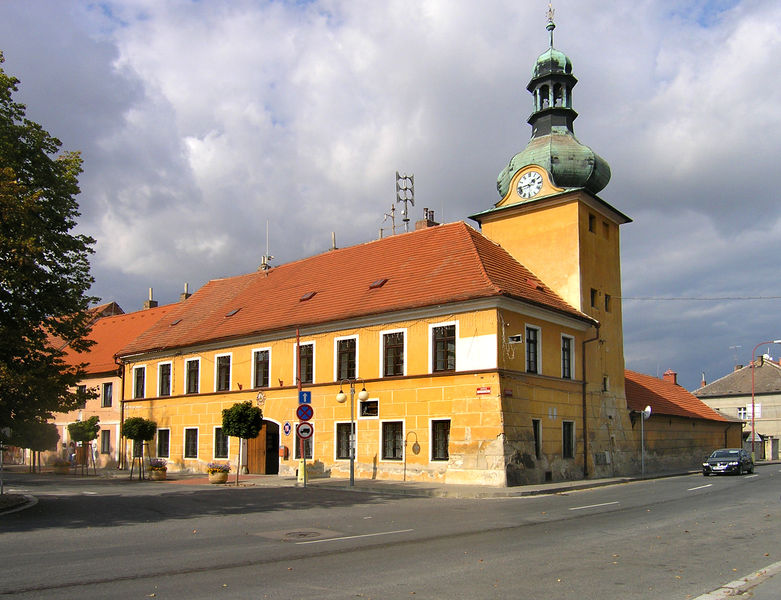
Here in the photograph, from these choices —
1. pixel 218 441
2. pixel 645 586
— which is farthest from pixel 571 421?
pixel 645 586

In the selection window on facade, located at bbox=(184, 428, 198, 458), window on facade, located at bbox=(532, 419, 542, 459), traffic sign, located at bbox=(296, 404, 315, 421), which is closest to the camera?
traffic sign, located at bbox=(296, 404, 315, 421)

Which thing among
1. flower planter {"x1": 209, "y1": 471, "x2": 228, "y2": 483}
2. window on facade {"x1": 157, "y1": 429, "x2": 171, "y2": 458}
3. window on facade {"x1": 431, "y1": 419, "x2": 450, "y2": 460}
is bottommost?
flower planter {"x1": 209, "y1": 471, "x2": 228, "y2": 483}

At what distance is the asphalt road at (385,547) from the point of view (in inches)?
327

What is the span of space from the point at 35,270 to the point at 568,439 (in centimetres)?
2015

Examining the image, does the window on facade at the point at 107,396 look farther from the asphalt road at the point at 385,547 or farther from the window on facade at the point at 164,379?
the asphalt road at the point at 385,547

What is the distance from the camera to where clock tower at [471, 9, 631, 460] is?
101ft

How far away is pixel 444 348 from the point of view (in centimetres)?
2628

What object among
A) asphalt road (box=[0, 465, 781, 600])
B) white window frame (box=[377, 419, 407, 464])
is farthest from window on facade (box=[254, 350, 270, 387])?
asphalt road (box=[0, 465, 781, 600])

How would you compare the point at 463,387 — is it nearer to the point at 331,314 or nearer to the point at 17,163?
the point at 331,314

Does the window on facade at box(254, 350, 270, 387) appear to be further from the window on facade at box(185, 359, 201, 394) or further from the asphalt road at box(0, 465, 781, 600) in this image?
the asphalt road at box(0, 465, 781, 600)

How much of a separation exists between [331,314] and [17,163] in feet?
48.0

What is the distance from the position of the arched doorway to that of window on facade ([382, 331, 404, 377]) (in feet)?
23.9

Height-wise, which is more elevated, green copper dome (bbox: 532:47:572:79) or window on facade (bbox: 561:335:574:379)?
green copper dome (bbox: 532:47:572:79)

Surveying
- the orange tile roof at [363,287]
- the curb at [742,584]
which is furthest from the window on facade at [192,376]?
the curb at [742,584]
